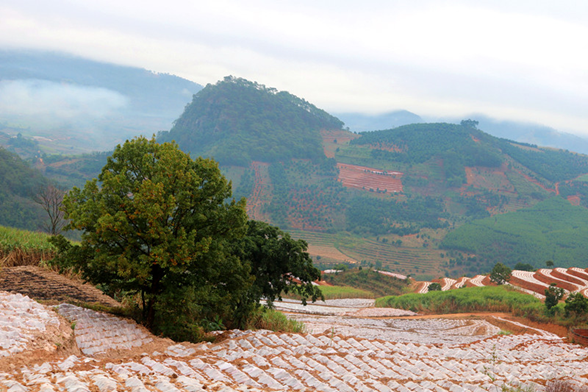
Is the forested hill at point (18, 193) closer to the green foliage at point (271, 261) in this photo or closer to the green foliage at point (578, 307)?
the green foliage at point (271, 261)

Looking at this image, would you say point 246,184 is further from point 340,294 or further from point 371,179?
point 340,294

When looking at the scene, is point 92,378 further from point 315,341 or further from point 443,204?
point 443,204

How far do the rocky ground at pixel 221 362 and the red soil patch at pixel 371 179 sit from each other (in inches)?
7001

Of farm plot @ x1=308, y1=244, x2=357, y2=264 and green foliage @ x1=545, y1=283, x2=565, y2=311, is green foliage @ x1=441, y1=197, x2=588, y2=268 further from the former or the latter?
green foliage @ x1=545, y1=283, x2=565, y2=311

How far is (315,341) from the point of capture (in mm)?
11430

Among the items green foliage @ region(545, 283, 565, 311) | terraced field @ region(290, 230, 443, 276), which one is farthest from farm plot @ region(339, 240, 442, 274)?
green foliage @ region(545, 283, 565, 311)

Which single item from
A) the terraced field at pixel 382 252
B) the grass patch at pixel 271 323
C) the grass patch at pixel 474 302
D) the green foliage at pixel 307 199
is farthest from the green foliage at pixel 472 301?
the green foliage at pixel 307 199

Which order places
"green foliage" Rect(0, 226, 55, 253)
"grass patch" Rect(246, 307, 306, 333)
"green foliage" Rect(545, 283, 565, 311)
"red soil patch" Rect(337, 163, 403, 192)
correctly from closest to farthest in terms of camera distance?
1. "grass patch" Rect(246, 307, 306, 333)
2. "green foliage" Rect(0, 226, 55, 253)
3. "green foliage" Rect(545, 283, 565, 311)
4. "red soil patch" Rect(337, 163, 403, 192)

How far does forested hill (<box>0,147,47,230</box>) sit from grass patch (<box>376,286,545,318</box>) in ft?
244

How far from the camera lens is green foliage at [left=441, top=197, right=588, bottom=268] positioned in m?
124

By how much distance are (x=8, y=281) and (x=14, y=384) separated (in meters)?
9.11

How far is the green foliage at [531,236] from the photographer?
124250 mm

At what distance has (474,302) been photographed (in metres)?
33.6

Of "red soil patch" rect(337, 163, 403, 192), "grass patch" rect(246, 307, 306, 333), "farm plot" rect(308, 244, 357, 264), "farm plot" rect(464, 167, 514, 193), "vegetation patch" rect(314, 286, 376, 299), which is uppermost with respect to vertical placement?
"farm plot" rect(464, 167, 514, 193)
